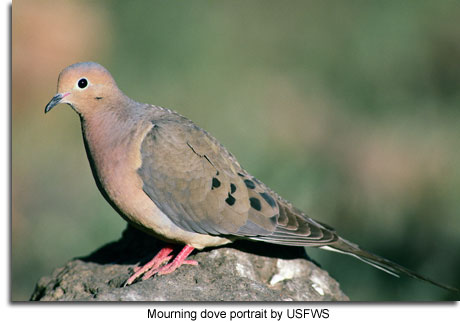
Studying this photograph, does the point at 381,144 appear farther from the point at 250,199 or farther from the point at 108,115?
the point at 108,115

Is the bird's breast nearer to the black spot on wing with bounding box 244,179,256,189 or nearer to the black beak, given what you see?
the black beak

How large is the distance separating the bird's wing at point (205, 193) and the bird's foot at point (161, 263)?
183 millimetres

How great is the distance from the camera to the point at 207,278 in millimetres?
3500

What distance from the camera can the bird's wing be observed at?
11.6ft

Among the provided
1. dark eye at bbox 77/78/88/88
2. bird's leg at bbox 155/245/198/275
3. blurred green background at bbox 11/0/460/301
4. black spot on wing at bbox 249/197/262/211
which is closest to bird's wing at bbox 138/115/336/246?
black spot on wing at bbox 249/197/262/211

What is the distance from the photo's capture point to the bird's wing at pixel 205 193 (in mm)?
3549

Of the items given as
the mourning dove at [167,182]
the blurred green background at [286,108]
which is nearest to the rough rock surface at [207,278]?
the mourning dove at [167,182]

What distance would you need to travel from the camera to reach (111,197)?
349cm

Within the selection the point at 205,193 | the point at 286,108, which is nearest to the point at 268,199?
the point at 205,193

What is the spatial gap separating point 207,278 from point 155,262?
418 mm
